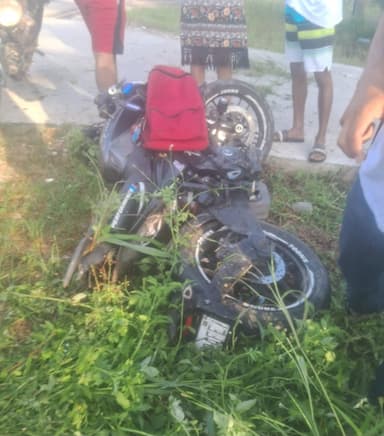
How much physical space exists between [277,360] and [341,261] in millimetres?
519

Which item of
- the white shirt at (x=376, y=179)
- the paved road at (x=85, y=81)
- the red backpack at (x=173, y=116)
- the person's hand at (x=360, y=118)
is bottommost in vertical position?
the paved road at (x=85, y=81)

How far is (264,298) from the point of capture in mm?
2123

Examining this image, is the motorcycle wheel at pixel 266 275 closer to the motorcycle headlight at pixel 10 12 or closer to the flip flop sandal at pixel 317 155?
the flip flop sandal at pixel 317 155

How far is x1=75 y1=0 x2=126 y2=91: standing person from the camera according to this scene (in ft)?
12.3

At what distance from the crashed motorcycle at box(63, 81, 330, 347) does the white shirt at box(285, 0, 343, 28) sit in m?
1.53

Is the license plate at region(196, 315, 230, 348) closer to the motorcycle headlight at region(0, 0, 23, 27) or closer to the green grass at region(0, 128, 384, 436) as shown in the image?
the green grass at region(0, 128, 384, 436)

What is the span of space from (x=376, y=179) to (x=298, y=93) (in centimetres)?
256

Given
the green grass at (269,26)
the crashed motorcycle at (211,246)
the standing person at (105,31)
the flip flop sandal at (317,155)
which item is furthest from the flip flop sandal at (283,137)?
the green grass at (269,26)

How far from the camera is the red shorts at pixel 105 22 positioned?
3.74m

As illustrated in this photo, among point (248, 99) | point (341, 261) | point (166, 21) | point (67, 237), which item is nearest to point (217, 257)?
point (341, 261)

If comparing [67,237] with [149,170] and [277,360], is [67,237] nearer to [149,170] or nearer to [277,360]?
[149,170]

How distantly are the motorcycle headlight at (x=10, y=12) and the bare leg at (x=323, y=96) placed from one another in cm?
233

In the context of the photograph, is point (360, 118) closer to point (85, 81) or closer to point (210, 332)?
point (210, 332)

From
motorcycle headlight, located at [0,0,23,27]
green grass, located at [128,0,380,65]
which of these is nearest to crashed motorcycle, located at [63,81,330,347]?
motorcycle headlight, located at [0,0,23,27]
